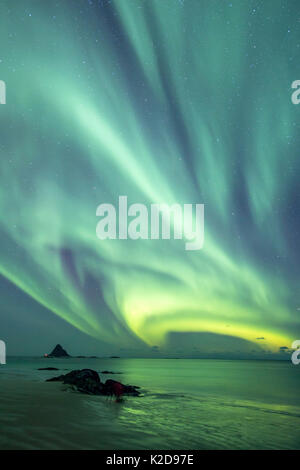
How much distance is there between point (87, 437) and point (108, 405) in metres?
8.01

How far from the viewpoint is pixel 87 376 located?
26.5 meters

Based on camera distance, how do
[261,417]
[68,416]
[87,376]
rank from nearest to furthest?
[68,416] → [261,417] → [87,376]
